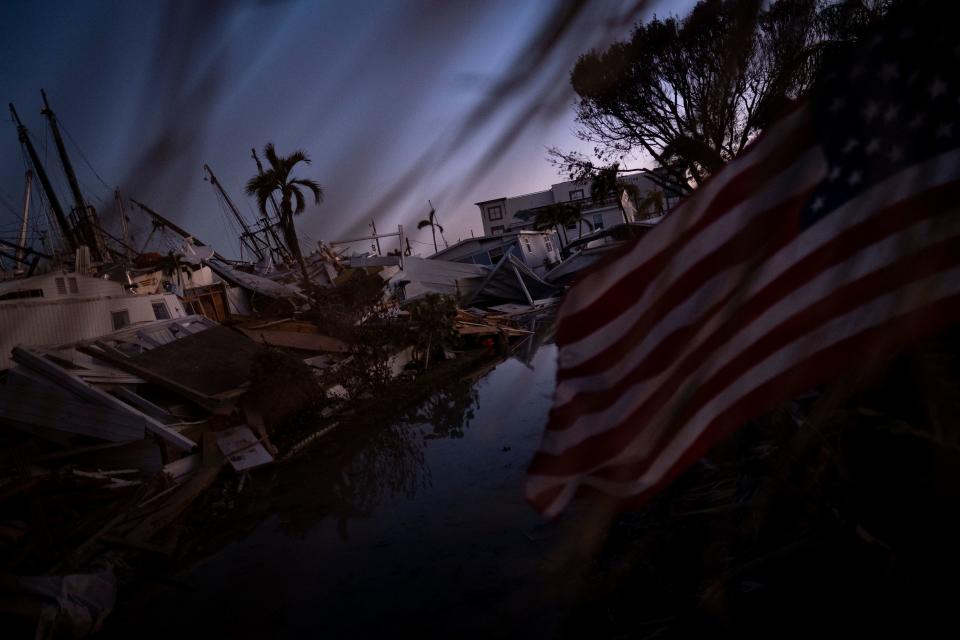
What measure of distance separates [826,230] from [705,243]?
453 mm

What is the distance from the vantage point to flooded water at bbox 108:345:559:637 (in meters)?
4.70

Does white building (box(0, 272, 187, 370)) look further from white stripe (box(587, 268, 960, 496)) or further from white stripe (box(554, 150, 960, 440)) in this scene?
white stripe (box(587, 268, 960, 496))

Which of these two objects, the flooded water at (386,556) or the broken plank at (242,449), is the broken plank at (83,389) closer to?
the broken plank at (242,449)

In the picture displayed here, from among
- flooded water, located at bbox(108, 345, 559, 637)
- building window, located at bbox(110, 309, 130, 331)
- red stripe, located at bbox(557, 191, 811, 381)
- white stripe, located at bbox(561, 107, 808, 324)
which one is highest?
building window, located at bbox(110, 309, 130, 331)

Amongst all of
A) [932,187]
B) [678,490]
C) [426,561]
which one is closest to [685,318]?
[932,187]

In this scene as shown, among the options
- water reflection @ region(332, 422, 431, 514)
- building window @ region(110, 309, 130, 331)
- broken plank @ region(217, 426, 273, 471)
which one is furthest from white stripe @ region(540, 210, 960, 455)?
building window @ region(110, 309, 130, 331)

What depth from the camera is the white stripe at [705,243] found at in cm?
217

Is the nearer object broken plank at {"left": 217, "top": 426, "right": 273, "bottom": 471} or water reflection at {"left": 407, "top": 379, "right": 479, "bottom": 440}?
broken plank at {"left": 217, "top": 426, "right": 273, "bottom": 471}

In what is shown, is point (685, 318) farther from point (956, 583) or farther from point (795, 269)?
point (956, 583)

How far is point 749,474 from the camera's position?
15.9ft

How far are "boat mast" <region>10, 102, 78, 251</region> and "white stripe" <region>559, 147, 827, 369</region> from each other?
185cm

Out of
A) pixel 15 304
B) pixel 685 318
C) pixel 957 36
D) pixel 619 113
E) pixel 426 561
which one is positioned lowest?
pixel 426 561

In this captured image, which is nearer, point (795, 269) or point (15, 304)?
point (795, 269)

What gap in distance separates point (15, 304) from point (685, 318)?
17.3 m
